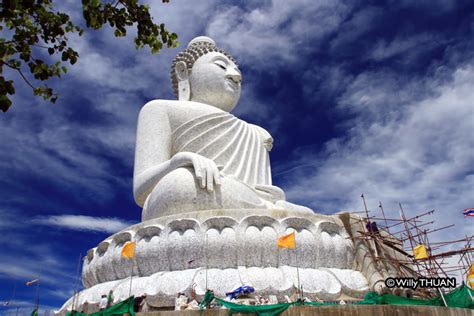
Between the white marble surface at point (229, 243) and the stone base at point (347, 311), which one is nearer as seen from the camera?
the stone base at point (347, 311)

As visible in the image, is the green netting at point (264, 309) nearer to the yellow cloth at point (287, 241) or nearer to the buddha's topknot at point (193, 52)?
the yellow cloth at point (287, 241)

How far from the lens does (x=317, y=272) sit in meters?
8.07

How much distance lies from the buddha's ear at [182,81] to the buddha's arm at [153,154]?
1548 mm

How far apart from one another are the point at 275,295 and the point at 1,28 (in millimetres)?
5659

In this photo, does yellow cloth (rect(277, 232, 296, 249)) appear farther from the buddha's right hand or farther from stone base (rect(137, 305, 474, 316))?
stone base (rect(137, 305, 474, 316))

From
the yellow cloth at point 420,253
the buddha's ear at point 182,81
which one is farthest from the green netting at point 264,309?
the buddha's ear at point 182,81

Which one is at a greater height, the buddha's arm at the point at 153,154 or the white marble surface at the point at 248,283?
the buddha's arm at the point at 153,154

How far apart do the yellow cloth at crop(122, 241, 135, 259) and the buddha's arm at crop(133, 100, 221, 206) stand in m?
1.99

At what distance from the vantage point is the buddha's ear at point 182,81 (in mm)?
13227

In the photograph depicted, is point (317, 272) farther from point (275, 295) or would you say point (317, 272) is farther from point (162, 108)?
point (162, 108)

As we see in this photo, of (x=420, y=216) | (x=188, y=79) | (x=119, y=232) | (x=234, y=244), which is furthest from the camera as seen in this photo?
(x=188, y=79)

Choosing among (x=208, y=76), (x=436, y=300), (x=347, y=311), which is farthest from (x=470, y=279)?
(x=208, y=76)

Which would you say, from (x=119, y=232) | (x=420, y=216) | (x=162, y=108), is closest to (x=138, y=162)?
(x=162, y=108)

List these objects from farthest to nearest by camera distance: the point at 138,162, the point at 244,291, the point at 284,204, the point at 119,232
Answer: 1. the point at 138,162
2. the point at 284,204
3. the point at 119,232
4. the point at 244,291
